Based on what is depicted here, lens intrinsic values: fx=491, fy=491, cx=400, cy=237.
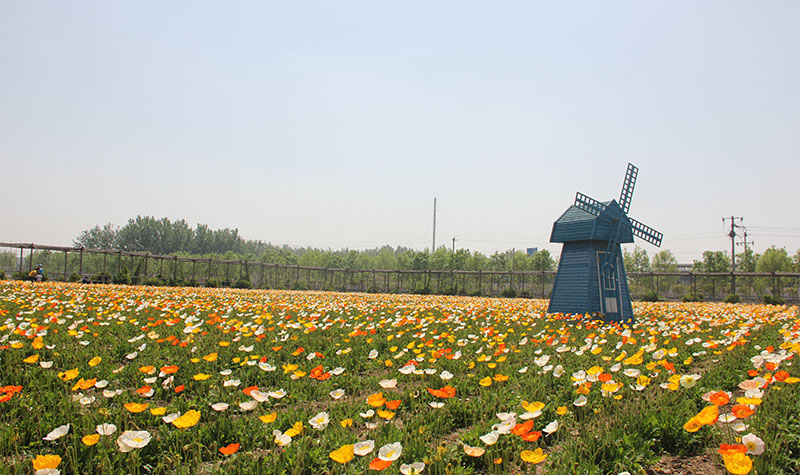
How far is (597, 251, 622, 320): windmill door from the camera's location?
13.9m

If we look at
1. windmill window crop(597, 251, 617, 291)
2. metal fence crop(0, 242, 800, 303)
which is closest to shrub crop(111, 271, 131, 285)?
metal fence crop(0, 242, 800, 303)

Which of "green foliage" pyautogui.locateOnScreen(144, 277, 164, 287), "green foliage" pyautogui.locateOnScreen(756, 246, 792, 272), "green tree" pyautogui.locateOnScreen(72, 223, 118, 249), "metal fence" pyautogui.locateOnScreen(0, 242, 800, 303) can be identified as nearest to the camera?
"green foliage" pyautogui.locateOnScreen(144, 277, 164, 287)

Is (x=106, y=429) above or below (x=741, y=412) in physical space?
below

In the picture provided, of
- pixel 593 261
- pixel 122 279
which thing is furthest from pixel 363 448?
pixel 122 279

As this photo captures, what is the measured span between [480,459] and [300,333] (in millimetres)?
5014

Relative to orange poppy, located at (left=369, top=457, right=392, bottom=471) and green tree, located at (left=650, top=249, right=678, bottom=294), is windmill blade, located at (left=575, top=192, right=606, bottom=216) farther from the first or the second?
green tree, located at (left=650, top=249, right=678, bottom=294)

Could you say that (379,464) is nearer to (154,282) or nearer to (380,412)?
(380,412)

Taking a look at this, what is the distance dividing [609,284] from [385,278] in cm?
5271

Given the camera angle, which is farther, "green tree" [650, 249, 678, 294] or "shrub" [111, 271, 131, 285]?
"green tree" [650, 249, 678, 294]

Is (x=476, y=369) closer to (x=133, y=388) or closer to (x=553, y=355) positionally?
(x=553, y=355)

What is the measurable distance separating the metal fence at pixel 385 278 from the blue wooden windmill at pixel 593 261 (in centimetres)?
1897

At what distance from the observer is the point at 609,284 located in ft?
46.4

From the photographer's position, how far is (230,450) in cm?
271

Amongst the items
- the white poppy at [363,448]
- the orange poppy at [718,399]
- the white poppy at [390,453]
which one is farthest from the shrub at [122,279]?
the orange poppy at [718,399]
